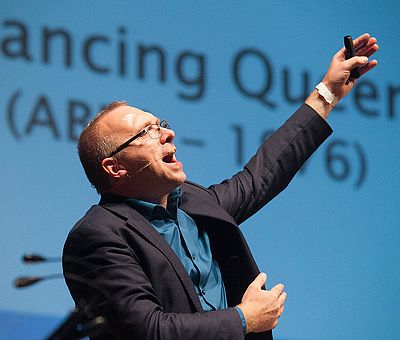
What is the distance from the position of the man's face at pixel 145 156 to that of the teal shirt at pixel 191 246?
0.19 ft

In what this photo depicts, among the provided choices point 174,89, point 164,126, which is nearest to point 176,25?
point 174,89

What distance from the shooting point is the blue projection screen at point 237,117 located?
125 inches

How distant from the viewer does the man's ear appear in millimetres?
2498

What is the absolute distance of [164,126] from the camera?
2.56 m

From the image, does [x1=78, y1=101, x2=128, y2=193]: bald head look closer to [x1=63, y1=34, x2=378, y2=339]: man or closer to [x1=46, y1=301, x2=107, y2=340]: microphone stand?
[x1=63, y1=34, x2=378, y2=339]: man

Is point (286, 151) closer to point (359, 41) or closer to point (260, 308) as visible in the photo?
point (359, 41)

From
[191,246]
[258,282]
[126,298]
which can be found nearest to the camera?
[126,298]

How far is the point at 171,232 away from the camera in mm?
2395

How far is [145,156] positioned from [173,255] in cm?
31

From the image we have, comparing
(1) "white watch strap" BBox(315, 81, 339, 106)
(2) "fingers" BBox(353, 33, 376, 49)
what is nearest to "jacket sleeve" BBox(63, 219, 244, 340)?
(1) "white watch strap" BBox(315, 81, 339, 106)

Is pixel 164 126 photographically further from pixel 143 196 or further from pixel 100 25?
pixel 100 25

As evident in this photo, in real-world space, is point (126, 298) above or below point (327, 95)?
below

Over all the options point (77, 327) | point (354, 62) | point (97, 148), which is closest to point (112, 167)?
point (97, 148)

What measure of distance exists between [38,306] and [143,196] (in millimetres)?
756
